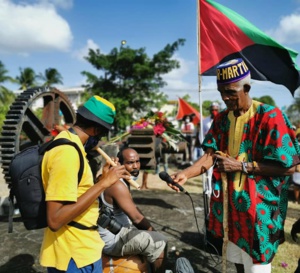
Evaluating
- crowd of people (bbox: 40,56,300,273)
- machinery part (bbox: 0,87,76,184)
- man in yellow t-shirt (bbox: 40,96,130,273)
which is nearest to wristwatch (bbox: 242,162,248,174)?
crowd of people (bbox: 40,56,300,273)

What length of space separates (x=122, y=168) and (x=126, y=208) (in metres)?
1.11

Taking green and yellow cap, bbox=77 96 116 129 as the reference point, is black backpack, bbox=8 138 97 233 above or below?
below

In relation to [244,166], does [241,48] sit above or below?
above

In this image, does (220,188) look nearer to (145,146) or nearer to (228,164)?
(228,164)

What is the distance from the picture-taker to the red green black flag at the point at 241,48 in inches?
157

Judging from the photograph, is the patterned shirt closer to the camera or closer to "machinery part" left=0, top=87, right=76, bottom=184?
the camera

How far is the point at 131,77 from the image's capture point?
889 inches

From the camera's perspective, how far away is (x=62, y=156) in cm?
177

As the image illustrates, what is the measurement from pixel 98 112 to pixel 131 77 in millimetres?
20882

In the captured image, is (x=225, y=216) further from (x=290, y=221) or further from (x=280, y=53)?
(x=290, y=221)

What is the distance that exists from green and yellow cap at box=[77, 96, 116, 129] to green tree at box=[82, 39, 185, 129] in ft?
64.1

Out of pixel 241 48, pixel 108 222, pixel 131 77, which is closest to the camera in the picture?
pixel 108 222

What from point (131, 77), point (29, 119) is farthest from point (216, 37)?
point (131, 77)

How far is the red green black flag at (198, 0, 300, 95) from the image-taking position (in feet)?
13.1
